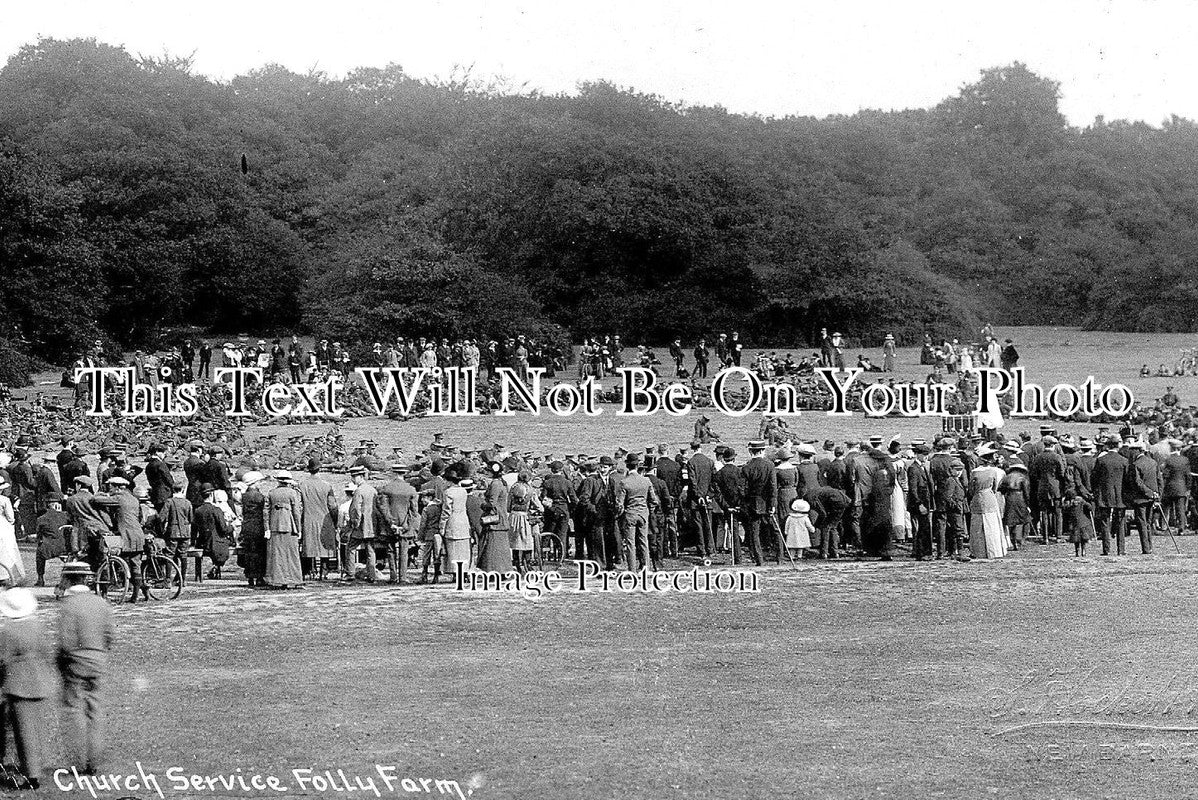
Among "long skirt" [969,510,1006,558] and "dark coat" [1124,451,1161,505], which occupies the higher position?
"dark coat" [1124,451,1161,505]

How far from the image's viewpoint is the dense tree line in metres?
47.8

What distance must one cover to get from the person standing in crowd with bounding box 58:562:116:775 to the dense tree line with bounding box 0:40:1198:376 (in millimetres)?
36038

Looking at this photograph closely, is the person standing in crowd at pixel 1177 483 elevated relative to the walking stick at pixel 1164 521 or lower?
→ elevated

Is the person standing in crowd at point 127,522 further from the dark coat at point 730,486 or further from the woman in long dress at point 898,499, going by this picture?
the woman in long dress at point 898,499

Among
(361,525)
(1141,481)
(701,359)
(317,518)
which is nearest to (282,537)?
(317,518)

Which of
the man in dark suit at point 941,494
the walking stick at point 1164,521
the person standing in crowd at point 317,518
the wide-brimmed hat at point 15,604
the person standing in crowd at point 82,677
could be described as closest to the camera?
the wide-brimmed hat at point 15,604

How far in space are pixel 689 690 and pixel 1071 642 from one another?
3.97 m

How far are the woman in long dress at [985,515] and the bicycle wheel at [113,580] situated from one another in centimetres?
1006

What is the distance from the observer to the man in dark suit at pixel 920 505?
18.1 metres

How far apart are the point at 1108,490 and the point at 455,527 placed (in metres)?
8.38

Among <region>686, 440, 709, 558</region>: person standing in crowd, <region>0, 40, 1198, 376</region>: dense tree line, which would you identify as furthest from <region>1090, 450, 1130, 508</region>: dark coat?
<region>0, 40, 1198, 376</region>: dense tree line

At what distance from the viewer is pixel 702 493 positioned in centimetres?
1842

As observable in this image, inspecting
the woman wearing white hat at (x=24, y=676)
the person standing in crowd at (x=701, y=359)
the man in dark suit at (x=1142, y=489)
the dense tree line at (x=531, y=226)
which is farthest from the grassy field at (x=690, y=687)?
the dense tree line at (x=531, y=226)

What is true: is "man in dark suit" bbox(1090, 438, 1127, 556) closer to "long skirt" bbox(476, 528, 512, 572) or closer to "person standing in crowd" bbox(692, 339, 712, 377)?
"long skirt" bbox(476, 528, 512, 572)
